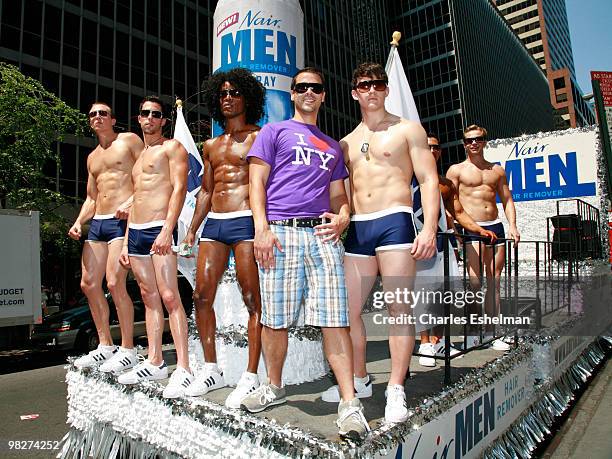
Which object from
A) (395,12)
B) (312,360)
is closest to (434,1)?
(395,12)

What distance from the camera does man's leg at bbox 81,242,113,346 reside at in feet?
13.7

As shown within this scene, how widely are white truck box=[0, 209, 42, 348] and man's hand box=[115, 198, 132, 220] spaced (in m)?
6.66

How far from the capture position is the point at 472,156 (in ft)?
18.0

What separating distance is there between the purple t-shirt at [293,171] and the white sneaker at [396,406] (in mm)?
1053

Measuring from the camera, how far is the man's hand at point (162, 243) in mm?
3453

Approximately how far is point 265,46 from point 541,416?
443cm

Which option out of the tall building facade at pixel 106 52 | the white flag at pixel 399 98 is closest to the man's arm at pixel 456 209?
the white flag at pixel 399 98

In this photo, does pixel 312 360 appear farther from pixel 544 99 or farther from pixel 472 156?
pixel 544 99

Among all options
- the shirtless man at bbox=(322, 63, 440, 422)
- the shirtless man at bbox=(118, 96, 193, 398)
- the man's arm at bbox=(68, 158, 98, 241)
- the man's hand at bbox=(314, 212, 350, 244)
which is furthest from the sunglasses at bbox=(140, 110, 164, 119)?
the man's hand at bbox=(314, 212, 350, 244)

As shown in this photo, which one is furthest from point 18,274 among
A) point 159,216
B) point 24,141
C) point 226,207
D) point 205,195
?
point 226,207

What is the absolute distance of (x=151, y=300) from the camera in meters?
3.76

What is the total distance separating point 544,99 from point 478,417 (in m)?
101

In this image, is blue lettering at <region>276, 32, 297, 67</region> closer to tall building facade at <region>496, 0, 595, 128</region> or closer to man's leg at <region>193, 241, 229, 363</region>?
man's leg at <region>193, 241, 229, 363</region>

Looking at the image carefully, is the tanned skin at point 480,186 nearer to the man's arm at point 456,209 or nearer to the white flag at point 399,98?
the man's arm at point 456,209
